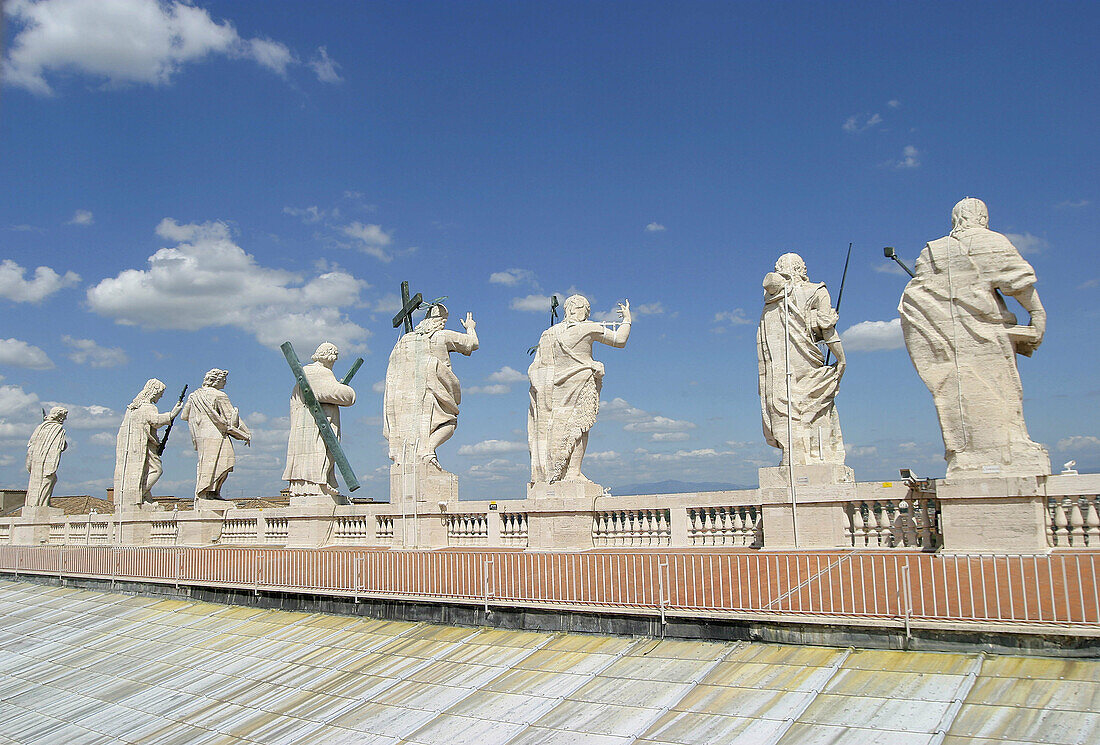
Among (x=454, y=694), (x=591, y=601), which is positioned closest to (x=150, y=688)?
(x=454, y=694)

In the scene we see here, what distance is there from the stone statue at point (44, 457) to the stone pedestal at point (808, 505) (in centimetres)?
2279

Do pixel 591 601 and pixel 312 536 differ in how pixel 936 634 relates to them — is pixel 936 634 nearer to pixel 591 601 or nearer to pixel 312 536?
pixel 591 601

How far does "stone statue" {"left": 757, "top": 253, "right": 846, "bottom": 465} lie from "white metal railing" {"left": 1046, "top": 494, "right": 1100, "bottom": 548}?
2804mm

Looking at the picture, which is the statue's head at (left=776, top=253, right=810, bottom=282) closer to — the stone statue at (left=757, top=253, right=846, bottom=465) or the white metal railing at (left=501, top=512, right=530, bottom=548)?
the stone statue at (left=757, top=253, right=846, bottom=465)

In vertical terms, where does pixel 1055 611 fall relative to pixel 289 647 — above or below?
above

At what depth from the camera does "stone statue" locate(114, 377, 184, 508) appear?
21344mm

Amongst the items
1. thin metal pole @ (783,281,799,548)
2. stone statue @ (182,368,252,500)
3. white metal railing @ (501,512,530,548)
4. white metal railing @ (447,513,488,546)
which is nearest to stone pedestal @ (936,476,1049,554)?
thin metal pole @ (783,281,799,548)

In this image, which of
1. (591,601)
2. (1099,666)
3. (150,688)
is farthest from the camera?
(150,688)

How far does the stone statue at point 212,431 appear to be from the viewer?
19062 mm

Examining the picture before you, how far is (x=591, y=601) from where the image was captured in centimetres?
922

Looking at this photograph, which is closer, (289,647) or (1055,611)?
(1055,611)

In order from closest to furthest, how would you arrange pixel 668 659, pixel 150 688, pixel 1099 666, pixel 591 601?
pixel 1099 666
pixel 668 659
pixel 591 601
pixel 150 688

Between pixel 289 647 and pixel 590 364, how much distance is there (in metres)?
6.33

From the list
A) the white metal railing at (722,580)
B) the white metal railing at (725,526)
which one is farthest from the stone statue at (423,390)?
the white metal railing at (725,526)
